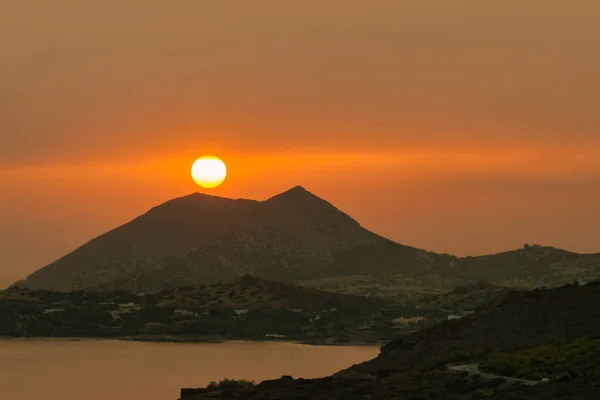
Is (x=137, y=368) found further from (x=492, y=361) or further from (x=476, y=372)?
(x=492, y=361)

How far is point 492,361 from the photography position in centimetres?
8294

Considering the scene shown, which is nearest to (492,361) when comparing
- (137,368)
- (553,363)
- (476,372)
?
(476,372)

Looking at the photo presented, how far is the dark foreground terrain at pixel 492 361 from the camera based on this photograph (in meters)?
74.4

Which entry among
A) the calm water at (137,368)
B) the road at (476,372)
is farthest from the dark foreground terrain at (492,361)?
the calm water at (137,368)

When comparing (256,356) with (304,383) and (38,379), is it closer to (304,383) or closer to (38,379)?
(38,379)

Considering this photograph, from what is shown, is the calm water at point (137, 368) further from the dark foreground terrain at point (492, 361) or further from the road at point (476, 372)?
the road at point (476, 372)

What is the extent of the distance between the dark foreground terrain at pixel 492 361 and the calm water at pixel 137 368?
82.1 feet

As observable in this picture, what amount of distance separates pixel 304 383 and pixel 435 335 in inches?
1308

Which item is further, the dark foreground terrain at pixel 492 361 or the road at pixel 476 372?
the road at pixel 476 372

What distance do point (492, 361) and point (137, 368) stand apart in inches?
3278

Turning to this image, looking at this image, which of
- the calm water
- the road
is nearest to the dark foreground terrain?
the road

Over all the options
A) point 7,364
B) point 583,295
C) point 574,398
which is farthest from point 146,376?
point 574,398

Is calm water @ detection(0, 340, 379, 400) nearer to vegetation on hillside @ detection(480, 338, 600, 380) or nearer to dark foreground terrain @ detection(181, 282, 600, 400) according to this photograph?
dark foreground terrain @ detection(181, 282, 600, 400)

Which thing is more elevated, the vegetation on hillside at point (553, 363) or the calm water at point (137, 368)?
the calm water at point (137, 368)
